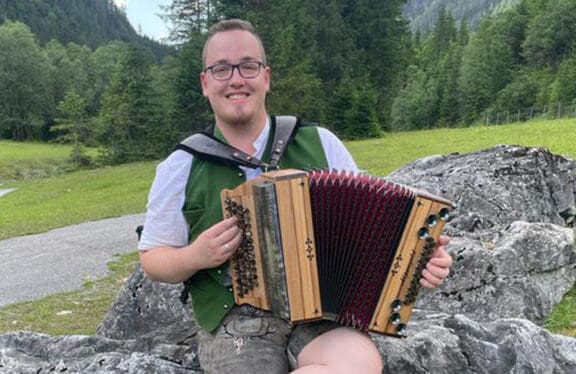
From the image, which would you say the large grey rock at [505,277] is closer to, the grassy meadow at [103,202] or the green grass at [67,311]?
the grassy meadow at [103,202]

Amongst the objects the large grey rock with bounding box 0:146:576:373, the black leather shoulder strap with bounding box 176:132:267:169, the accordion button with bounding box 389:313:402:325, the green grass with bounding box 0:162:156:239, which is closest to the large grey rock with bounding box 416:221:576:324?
the large grey rock with bounding box 0:146:576:373

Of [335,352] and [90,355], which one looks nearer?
[335,352]

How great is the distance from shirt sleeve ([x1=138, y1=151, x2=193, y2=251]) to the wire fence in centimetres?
4284

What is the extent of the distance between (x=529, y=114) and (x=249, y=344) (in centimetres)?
5306

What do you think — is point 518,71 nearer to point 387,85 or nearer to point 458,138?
point 387,85

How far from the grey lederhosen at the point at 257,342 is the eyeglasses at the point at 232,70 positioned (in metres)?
1.07

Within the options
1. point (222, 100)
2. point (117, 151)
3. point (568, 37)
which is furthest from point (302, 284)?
point (568, 37)

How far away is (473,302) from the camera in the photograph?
4.32 metres

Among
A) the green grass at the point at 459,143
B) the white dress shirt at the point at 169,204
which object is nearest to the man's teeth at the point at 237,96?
the white dress shirt at the point at 169,204

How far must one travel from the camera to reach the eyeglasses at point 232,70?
2.73 metres

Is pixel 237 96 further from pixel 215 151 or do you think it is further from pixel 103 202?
pixel 103 202

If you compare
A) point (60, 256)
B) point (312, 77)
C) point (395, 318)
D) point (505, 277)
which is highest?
point (395, 318)

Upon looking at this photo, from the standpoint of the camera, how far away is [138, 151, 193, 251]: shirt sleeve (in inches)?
109

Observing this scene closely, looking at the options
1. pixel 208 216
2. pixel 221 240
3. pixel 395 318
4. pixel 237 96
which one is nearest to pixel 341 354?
pixel 395 318
